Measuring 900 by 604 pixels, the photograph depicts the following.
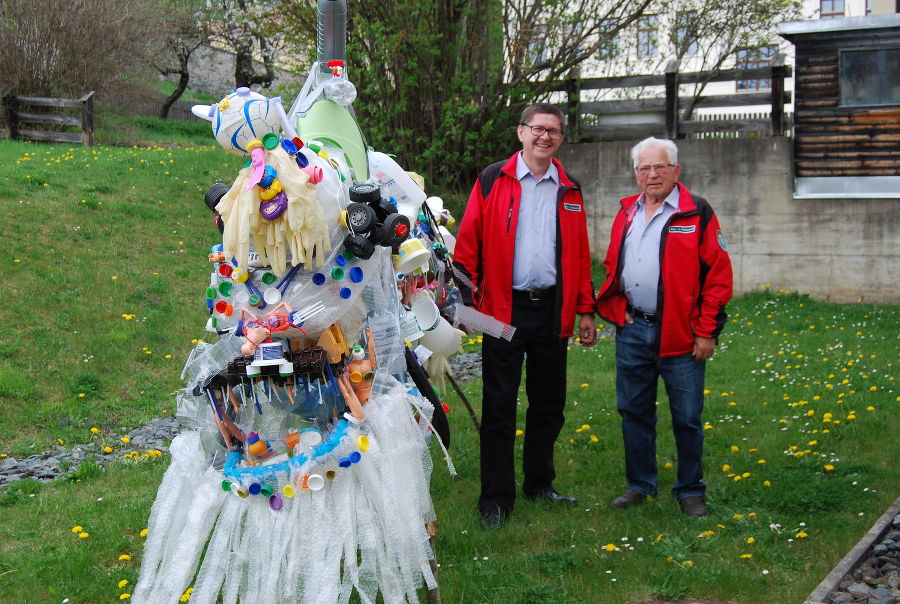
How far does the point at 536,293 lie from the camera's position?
4754mm

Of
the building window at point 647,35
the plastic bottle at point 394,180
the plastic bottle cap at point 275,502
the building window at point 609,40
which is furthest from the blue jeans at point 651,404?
the building window at point 647,35

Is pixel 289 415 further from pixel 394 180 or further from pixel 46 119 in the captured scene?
pixel 46 119

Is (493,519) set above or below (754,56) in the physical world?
below

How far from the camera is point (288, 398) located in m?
3.25

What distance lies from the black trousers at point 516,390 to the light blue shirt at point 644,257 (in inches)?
17.3

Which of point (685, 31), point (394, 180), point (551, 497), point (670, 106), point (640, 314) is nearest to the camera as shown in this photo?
point (394, 180)

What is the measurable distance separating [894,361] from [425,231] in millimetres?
5462

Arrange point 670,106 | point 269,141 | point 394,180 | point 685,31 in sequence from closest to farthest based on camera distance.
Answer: point 269,141
point 394,180
point 670,106
point 685,31

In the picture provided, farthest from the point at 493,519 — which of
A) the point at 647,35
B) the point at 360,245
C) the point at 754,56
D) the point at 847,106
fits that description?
the point at 647,35

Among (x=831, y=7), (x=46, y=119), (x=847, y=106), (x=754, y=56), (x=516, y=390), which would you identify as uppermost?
(x=831, y=7)

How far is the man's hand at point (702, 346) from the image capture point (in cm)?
471

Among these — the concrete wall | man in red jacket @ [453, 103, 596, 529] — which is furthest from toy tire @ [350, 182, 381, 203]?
the concrete wall

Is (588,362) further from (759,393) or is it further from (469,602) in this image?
(469,602)

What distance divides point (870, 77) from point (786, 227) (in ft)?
7.19
